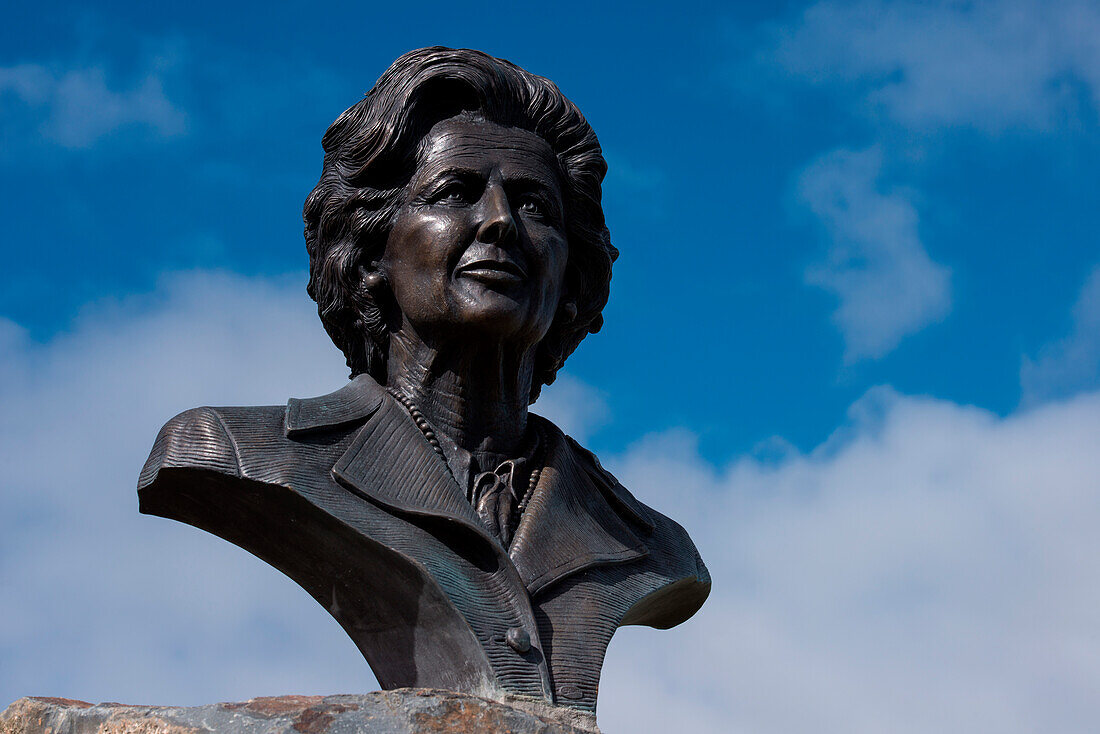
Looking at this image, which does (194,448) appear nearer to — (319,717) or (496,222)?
(319,717)

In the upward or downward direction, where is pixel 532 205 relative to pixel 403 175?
downward

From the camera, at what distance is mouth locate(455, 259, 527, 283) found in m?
5.60

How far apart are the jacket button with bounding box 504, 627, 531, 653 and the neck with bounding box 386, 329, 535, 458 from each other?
0.85 metres

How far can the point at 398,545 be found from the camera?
17.0ft

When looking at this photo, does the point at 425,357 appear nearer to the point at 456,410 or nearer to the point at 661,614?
the point at 456,410

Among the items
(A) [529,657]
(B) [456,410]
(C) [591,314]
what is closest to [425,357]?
(B) [456,410]

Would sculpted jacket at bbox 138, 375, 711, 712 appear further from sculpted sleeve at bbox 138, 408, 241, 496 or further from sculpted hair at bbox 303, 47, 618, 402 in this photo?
sculpted hair at bbox 303, 47, 618, 402

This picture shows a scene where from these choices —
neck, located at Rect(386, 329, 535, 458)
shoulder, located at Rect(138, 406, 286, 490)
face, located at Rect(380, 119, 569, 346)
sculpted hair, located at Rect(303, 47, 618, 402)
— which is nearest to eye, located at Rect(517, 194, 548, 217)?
face, located at Rect(380, 119, 569, 346)

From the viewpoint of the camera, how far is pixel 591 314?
249 inches

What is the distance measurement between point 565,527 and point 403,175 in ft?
4.66

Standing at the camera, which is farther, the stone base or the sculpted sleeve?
the sculpted sleeve

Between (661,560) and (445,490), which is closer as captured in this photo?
(445,490)

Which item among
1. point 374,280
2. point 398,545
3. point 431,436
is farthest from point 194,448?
point 374,280

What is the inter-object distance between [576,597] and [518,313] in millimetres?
1008
